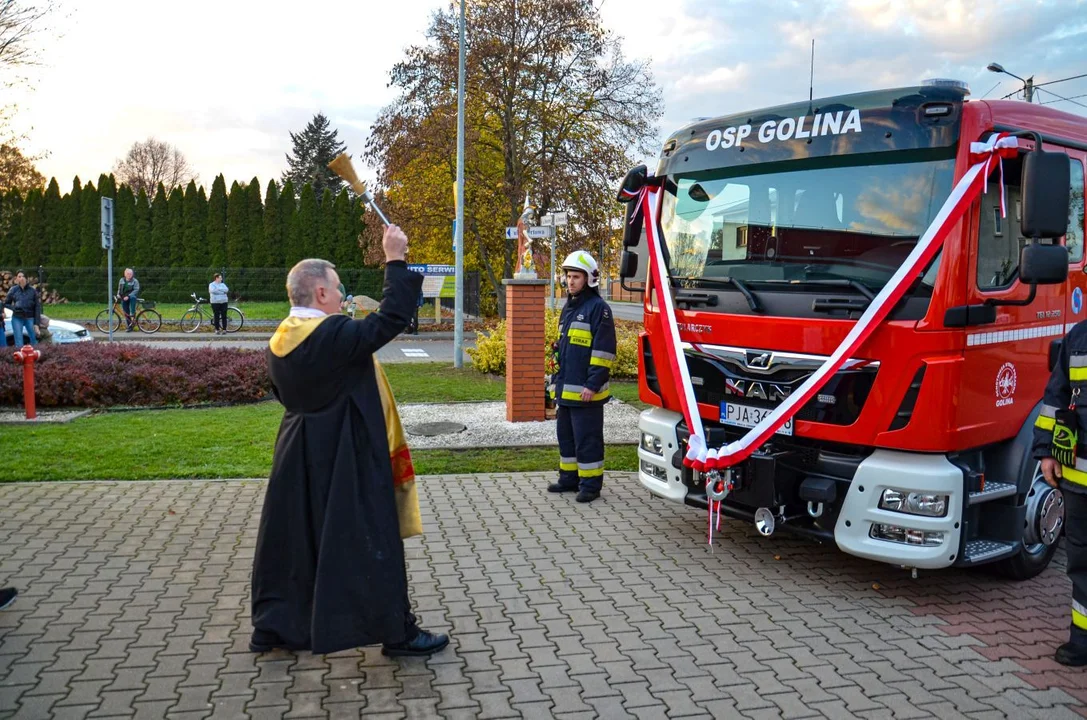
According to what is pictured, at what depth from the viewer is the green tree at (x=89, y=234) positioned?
39.4m

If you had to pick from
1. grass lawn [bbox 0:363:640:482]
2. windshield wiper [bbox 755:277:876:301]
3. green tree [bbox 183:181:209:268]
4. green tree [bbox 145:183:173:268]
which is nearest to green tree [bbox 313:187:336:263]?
green tree [bbox 183:181:209:268]

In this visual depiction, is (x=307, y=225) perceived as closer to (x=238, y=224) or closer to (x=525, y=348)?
(x=238, y=224)

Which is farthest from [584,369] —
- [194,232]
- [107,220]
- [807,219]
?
[194,232]

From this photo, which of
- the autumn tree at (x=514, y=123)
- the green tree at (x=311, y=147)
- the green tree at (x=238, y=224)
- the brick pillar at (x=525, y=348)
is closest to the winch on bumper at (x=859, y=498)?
the brick pillar at (x=525, y=348)

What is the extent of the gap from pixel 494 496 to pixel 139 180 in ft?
229

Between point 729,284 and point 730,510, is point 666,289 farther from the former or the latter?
point 730,510

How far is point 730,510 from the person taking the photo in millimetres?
5770

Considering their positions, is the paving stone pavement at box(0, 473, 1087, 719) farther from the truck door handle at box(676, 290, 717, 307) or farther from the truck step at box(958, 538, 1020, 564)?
the truck door handle at box(676, 290, 717, 307)

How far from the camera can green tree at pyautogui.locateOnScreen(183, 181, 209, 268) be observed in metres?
39.6

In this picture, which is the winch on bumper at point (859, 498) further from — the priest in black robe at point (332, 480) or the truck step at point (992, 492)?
the priest in black robe at point (332, 480)

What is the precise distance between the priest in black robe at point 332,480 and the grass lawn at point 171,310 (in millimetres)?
25561

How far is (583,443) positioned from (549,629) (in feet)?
8.84

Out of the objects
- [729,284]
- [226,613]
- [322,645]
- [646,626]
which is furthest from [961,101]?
[226,613]

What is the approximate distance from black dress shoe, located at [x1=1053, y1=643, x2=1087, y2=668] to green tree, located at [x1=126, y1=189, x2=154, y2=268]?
41019mm
